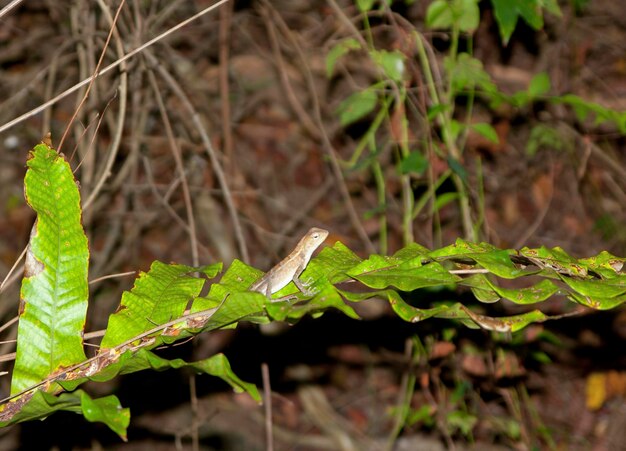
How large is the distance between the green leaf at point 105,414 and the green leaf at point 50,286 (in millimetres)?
377

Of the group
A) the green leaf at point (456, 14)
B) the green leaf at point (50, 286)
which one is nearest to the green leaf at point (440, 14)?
the green leaf at point (456, 14)

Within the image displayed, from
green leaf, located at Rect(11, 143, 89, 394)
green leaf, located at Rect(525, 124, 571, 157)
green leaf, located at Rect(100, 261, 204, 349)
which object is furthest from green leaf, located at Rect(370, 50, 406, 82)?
green leaf, located at Rect(11, 143, 89, 394)

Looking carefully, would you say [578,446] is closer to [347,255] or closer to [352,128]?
[352,128]

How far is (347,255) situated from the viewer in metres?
1.92

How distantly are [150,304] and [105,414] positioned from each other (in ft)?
1.56

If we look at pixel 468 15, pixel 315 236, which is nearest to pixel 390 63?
pixel 468 15

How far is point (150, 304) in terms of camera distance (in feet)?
5.91

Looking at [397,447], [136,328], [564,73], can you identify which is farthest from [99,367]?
[564,73]

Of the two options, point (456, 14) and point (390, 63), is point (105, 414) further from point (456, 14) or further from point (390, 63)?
point (456, 14)

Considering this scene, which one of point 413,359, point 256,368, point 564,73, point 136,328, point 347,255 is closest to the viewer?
point 136,328

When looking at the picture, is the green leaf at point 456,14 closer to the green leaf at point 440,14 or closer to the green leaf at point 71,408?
the green leaf at point 440,14

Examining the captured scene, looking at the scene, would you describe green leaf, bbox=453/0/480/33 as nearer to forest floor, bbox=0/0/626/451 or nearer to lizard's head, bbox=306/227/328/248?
forest floor, bbox=0/0/626/451

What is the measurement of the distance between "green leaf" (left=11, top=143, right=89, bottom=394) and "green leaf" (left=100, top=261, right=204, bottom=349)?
0.29ft

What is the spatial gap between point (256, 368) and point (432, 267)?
3.18 meters
